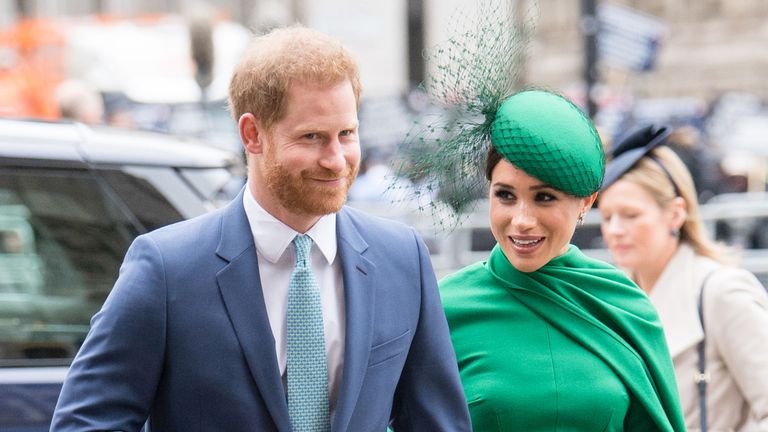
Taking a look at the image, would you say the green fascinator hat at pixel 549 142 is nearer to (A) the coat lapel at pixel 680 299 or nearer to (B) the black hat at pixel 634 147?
(A) the coat lapel at pixel 680 299

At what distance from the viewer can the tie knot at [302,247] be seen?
2.59 m

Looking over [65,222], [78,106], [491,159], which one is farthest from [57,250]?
[78,106]

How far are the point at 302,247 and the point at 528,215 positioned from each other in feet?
2.58

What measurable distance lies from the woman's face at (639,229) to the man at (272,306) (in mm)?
1838

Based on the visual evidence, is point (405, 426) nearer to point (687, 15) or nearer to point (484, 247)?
point (484, 247)

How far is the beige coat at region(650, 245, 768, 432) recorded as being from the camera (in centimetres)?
384

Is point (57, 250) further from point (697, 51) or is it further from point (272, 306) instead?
point (697, 51)

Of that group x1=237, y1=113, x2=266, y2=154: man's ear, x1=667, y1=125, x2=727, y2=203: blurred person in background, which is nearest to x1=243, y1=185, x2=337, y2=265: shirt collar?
x1=237, y1=113, x2=266, y2=154: man's ear

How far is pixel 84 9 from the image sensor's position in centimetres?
4712

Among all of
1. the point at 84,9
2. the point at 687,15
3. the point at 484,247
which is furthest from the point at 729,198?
the point at 84,9

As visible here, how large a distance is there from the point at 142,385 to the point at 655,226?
2332 millimetres

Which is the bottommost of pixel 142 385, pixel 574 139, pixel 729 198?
pixel 729 198

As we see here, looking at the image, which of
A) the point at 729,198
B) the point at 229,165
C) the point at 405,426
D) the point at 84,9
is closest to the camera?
the point at 405,426

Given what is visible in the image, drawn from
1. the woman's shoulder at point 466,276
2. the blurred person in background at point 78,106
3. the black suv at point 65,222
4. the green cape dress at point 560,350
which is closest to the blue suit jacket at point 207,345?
the green cape dress at point 560,350
